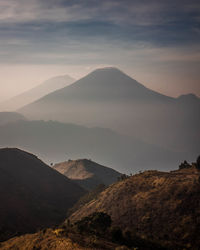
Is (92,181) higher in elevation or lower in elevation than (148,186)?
lower

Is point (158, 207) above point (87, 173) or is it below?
above

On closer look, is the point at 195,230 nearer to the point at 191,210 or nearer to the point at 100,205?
the point at 191,210

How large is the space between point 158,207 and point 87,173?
299ft

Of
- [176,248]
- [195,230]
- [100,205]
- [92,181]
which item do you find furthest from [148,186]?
[92,181]

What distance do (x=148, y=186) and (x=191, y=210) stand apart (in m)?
13.0

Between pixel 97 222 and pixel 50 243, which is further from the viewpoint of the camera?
pixel 97 222

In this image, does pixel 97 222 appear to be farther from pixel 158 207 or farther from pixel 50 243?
pixel 50 243

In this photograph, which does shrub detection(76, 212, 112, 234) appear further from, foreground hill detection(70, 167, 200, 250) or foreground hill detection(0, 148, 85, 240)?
foreground hill detection(0, 148, 85, 240)

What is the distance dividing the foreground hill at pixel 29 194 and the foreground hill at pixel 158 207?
12573 mm

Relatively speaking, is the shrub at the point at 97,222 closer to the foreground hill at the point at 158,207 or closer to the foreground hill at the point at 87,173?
the foreground hill at the point at 158,207

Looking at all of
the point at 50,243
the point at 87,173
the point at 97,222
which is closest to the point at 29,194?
the point at 97,222

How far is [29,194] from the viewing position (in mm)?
88062

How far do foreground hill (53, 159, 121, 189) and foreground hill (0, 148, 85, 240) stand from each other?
23.6 meters

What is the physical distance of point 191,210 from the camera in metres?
48.7
